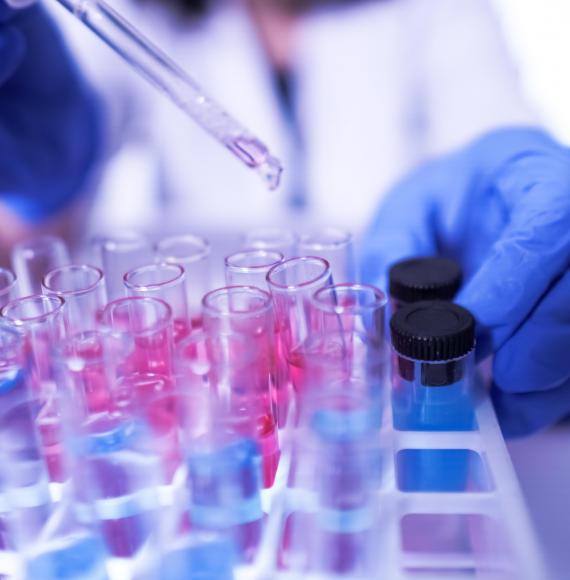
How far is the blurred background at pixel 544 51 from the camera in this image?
145cm

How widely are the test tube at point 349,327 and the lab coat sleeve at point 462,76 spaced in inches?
34.0

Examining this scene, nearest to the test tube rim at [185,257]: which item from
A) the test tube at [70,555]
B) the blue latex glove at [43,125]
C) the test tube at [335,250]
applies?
the test tube at [335,250]

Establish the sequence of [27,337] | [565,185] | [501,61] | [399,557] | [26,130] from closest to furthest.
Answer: [399,557] → [27,337] → [565,185] → [26,130] → [501,61]

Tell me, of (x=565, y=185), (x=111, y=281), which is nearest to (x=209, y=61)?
(x=111, y=281)

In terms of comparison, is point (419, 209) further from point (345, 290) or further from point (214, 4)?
point (214, 4)

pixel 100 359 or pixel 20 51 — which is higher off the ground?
pixel 20 51

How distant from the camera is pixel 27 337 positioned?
0.70m

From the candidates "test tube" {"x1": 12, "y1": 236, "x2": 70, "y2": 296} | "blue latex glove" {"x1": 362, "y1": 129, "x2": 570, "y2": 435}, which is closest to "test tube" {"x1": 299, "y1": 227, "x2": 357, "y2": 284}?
"blue latex glove" {"x1": 362, "y1": 129, "x2": 570, "y2": 435}

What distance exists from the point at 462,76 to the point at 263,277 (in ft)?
3.12

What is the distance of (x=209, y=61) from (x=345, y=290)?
107cm

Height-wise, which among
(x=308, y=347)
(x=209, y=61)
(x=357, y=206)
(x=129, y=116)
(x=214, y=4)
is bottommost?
(x=357, y=206)

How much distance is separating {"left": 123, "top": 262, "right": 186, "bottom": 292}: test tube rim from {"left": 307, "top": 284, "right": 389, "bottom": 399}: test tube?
16cm

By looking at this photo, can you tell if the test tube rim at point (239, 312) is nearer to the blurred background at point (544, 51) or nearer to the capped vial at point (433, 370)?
the capped vial at point (433, 370)

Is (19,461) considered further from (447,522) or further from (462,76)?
(462,76)
